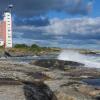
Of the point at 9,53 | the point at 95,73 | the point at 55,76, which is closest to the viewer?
the point at 55,76

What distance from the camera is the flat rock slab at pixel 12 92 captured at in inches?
827

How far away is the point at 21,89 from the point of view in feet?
76.2

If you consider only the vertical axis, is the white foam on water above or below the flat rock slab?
below

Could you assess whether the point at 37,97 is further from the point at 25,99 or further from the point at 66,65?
the point at 66,65

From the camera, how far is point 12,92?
2216 centimetres

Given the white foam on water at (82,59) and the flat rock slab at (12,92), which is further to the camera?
the white foam on water at (82,59)

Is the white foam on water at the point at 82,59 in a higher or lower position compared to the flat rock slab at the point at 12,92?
lower

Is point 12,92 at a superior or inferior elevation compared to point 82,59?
superior

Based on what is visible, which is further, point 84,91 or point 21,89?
point 21,89

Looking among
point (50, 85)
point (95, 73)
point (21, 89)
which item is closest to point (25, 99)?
point (21, 89)

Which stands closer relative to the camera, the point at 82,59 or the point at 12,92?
the point at 12,92

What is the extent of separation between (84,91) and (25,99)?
3.32 m

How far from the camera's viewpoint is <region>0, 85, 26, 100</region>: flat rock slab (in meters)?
21.0

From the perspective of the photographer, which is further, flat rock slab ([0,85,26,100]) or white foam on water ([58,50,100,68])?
white foam on water ([58,50,100,68])
